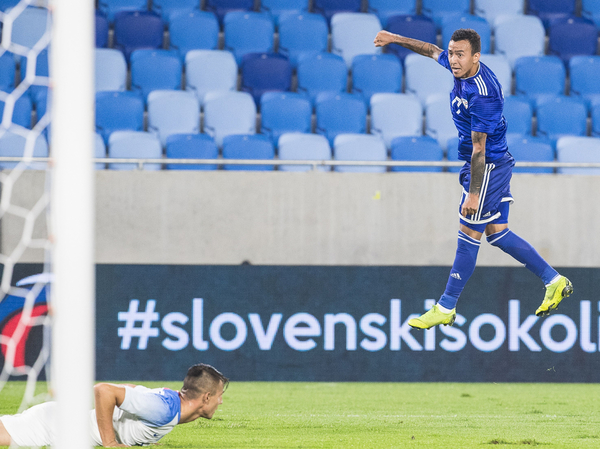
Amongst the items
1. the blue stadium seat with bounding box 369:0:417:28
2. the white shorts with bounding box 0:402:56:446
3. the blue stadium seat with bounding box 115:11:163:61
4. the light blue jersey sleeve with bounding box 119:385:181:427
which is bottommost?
the white shorts with bounding box 0:402:56:446

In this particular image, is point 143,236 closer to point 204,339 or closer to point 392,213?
point 204,339

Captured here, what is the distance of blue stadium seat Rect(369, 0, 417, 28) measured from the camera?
41.7 ft

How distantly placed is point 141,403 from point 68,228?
7.09 feet

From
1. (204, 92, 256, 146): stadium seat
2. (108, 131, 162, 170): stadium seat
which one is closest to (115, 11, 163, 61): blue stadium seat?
(204, 92, 256, 146): stadium seat

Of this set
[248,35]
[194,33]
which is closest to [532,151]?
[248,35]

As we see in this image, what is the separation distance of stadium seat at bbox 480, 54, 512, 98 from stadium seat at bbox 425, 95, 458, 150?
98 cm

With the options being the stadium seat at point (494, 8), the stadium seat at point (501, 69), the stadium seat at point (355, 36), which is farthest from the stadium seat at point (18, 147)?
the stadium seat at point (494, 8)

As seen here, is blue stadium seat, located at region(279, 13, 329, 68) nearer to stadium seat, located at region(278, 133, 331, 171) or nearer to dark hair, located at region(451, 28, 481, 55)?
stadium seat, located at region(278, 133, 331, 171)

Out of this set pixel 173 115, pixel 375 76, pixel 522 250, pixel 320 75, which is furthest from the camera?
pixel 375 76

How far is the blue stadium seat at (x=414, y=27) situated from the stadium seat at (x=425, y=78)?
40 cm

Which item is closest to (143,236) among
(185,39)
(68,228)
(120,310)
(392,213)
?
(120,310)

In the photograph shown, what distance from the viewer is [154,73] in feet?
37.4

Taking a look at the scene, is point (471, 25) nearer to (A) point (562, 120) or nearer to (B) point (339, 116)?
(A) point (562, 120)

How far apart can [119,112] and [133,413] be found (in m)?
6.42
